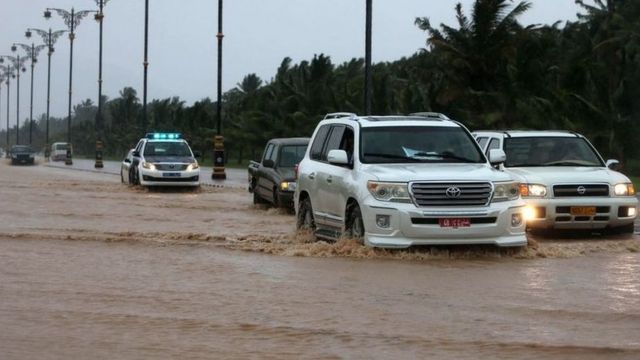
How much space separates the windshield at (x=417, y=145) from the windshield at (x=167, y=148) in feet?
57.5

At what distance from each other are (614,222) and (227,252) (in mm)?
5643

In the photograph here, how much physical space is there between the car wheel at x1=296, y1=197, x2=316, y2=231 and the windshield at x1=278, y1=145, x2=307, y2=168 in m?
6.29

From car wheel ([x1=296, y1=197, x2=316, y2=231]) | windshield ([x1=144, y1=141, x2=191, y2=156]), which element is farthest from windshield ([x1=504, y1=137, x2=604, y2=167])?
windshield ([x1=144, y1=141, x2=191, y2=156])

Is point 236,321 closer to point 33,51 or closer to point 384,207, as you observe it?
point 384,207

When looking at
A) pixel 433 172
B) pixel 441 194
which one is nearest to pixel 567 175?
pixel 433 172

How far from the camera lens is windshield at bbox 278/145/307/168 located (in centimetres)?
2003

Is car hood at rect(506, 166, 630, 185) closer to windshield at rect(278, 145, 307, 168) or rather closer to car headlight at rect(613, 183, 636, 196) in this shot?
car headlight at rect(613, 183, 636, 196)

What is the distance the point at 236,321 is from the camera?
7.57 metres

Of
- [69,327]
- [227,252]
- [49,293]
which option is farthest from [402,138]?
[69,327]

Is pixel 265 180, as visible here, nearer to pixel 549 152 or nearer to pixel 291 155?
pixel 291 155

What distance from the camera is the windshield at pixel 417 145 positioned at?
11.9 metres

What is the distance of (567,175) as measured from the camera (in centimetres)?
1364

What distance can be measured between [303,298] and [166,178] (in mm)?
19482

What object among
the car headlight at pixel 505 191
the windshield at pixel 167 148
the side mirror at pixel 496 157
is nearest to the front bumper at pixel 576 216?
the side mirror at pixel 496 157
